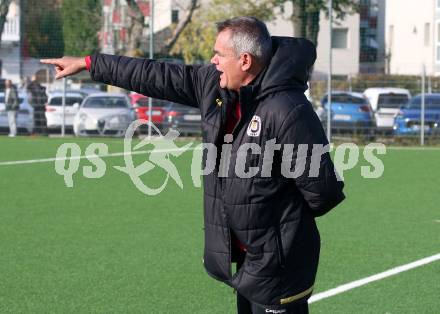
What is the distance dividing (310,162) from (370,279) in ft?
14.7

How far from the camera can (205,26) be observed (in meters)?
50.1

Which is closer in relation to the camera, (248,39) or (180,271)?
(248,39)

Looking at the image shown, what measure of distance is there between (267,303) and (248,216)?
42 centimetres

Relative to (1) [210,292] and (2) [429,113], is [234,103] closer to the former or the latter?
(1) [210,292]

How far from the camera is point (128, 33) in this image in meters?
32.9

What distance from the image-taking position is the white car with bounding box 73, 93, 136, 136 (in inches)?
1070

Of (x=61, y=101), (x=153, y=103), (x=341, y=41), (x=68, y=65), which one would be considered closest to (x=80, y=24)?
(x=61, y=101)

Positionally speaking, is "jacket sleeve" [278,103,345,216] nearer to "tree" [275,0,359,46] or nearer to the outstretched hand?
the outstretched hand

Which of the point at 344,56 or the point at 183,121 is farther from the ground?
the point at 344,56

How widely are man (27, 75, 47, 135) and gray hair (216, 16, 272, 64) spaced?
23.2 meters

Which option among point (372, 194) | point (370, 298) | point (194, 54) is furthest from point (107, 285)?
point (194, 54)

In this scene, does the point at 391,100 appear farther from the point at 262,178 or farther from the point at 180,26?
the point at 262,178

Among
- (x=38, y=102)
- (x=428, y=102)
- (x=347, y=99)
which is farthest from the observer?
(x=38, y=102)

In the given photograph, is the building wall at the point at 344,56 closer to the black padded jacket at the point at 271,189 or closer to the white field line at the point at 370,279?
the white field line at the point at 370,279
